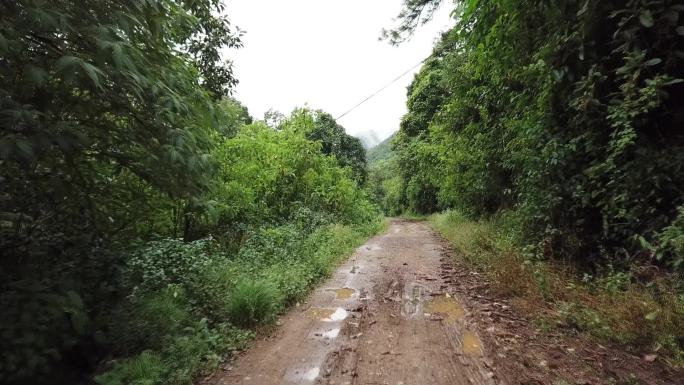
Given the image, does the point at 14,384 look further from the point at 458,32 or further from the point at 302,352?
the point at 458,32

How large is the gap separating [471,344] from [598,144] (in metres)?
3.09

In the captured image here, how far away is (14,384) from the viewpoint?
2.80 m

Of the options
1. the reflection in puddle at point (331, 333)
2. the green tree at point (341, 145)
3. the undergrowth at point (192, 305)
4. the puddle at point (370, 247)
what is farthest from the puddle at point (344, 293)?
the green tree at point (341, 145)

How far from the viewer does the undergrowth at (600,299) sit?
11.0 ft

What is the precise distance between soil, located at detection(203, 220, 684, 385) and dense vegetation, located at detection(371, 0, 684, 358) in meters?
0.48

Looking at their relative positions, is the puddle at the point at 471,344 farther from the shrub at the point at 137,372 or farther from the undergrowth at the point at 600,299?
the shrub at the point at 137,372

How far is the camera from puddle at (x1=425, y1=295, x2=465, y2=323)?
16.0 feet

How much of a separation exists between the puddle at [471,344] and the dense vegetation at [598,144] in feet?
3.75

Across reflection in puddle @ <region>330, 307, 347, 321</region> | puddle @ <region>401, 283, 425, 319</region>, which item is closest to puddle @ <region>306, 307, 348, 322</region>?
reflection in puddle @ <region>330, 307, 347, 321</region>

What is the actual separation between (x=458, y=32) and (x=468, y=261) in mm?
4673

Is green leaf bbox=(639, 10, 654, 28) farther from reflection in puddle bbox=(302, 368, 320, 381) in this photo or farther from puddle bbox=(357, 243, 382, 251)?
puddle bbox=(357, 243, 382, 251)

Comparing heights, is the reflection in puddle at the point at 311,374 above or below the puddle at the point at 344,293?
below

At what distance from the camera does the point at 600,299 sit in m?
4.10

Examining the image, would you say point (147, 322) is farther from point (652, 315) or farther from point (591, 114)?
point (591, 114)
